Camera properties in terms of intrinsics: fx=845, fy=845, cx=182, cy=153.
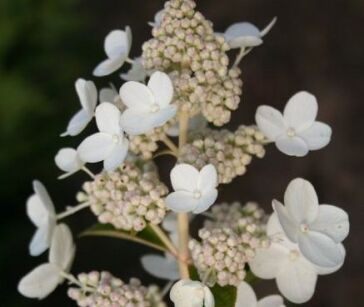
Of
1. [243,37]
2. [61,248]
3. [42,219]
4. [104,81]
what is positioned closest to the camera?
[243,37]

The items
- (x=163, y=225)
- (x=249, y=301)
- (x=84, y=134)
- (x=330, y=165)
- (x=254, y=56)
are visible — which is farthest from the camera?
(x=254, y=56)

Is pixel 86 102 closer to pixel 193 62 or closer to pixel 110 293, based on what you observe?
pixel 193 62

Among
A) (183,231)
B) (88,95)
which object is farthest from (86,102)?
(183,231)

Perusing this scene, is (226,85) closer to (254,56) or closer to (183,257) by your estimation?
(183,257)

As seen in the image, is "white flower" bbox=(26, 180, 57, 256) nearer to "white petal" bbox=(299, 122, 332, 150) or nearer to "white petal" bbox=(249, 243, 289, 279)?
"white petal" bbox=(249, 243, 289, 279)

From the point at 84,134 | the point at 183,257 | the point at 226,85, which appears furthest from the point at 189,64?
the point at 84,134

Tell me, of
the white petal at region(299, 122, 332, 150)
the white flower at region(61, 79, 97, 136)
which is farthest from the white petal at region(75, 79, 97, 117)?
the white petal at region(299, 122, 332, 150)

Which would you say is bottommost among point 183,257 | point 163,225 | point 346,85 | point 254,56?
point 183,257
